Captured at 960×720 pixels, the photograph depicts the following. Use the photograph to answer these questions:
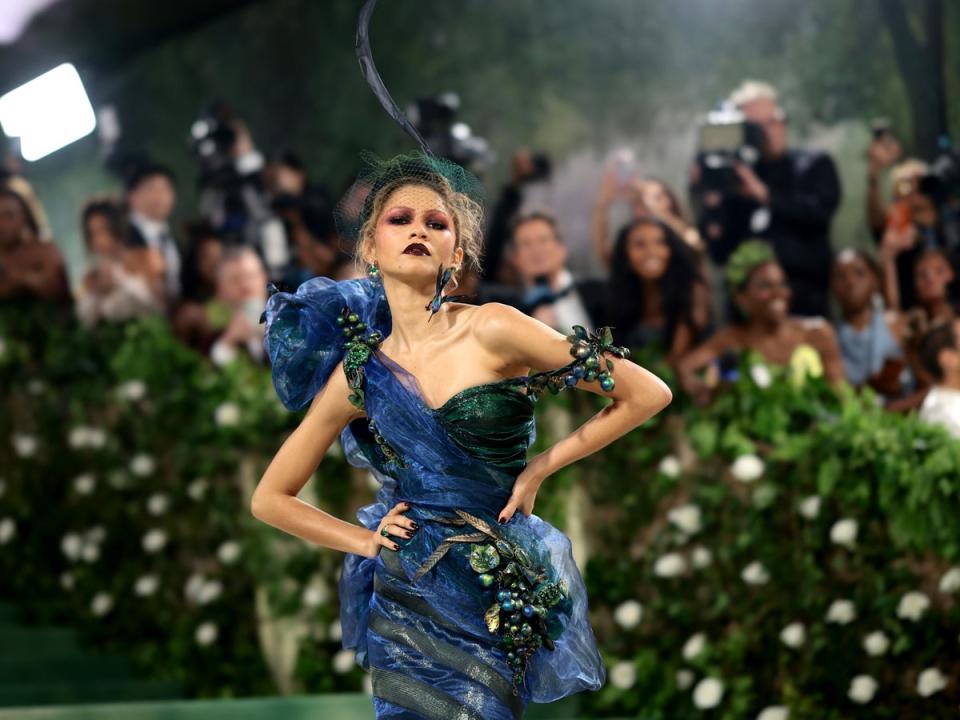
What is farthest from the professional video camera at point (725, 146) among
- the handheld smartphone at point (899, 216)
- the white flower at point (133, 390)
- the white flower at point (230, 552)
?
the white flower at point (133, 390)

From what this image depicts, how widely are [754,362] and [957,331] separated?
2.68 ft

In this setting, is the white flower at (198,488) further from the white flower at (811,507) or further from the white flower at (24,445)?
the white flower at (811,507)

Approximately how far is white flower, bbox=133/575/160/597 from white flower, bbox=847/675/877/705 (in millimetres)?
3511

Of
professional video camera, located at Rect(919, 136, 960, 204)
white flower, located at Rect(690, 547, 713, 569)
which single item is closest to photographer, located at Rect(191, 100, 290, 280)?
white flower, located at Rect(690, 547, 713, 569)

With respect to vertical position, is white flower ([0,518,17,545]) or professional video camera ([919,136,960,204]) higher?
professional video camera ([919,136,960,204])

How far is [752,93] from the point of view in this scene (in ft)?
20.6

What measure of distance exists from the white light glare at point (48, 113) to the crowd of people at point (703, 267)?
86 centimetres

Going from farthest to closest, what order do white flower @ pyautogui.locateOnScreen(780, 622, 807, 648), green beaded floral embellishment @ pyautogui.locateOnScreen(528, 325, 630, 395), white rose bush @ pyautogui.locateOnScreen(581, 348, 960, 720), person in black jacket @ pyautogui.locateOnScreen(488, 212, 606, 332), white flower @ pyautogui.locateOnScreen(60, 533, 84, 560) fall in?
1. white flower @ pyautogui.locateOnScreen(60, 533, 84, 560)
2. person in black jacket @ pyautogui.locateOnScreen(488, 212, 606, 332)
3. white flower @ pyautogui.locateOnScreen(780, 622, 807, 648)
4. white rose bush @ pyautogui.locateOnScreen(581, 348, 960, 720)
5. green beaded floral embellishment @ pyautogui.locateOnScreen(528, 325, 630, 395)

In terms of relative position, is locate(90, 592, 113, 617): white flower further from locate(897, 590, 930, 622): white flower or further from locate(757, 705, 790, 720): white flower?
locate(897, 590, 930, 622): white flower

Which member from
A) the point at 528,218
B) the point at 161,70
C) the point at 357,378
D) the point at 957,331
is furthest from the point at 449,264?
the point at 161,70

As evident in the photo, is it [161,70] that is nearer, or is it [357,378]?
[357,378]

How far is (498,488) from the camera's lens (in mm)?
2900

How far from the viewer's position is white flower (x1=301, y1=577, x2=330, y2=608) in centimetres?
669

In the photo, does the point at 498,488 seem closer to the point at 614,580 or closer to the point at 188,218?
the point at 614,580
